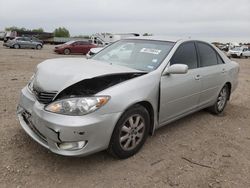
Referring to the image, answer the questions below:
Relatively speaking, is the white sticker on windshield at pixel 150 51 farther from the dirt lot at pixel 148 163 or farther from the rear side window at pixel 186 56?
the dirt lot at pixel 148 163

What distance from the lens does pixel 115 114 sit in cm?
300

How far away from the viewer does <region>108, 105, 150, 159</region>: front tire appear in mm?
3143

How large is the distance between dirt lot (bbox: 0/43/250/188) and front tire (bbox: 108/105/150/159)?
14 cm

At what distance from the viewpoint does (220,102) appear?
5.43 m

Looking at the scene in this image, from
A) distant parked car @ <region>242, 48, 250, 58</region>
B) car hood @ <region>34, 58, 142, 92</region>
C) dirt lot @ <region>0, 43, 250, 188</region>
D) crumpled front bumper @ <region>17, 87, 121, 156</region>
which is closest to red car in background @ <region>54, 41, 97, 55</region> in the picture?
dirt lot @ <region>0, 43, 250, 188</region>

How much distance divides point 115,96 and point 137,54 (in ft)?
4.32

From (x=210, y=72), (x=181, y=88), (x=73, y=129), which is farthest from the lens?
(x=210, y=72)

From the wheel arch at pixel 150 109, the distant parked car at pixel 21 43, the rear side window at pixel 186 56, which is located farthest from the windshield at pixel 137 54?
the distant parked car at pixel 21 43

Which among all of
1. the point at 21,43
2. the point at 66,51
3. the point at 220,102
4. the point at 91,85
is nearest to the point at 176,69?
the point at 91,85

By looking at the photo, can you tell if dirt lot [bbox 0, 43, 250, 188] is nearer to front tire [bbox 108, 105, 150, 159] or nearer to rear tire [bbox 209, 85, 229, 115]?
front tire [bbox 108, 105, 150, 159]

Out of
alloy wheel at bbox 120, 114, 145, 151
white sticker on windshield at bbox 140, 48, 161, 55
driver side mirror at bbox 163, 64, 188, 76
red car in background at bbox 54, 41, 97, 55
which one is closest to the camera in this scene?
alloy wheel at bbox 120, 114, 145, 151

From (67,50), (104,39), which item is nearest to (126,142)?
(67,50)

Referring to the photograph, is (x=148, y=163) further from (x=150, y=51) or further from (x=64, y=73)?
(x=150, y=51)

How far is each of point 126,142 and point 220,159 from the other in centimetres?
132
